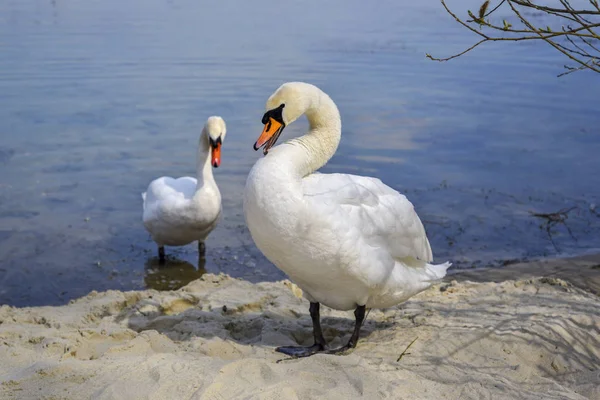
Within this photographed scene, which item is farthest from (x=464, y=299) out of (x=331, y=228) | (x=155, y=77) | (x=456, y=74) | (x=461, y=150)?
(x=456, y=74)

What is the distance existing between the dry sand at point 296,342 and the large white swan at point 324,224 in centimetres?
36

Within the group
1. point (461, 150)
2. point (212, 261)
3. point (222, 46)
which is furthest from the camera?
point (222, 46)

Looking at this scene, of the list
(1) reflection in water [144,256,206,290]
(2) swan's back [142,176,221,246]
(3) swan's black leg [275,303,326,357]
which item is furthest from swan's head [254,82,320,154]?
(2) swan's back [142,176,221,246]

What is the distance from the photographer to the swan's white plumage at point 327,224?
3936 millimetres

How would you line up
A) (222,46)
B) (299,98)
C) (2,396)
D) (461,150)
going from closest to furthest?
(2,396) → (299,98) → (461,150) → (222,46)

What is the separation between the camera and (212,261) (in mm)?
8227

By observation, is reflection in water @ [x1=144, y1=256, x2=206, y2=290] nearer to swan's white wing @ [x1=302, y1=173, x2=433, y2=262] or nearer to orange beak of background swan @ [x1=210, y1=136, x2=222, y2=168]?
orange beak of background swan @ [x1=210, y1=136, x2=222, y2=168]

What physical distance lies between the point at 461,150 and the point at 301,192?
27.2 ft

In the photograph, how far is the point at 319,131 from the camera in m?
4.57

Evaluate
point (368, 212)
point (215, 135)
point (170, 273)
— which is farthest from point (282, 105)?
point (215, 135)

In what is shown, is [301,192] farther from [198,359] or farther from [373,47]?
[373,47]

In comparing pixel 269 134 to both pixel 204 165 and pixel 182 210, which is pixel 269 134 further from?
pixel 204 165

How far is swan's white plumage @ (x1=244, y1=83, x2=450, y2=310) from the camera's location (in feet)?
12.9

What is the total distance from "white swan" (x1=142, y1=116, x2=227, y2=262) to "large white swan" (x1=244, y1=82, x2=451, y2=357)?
365 centimetres
